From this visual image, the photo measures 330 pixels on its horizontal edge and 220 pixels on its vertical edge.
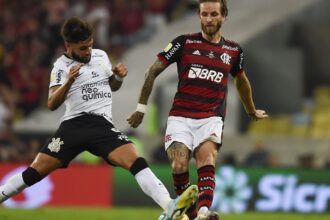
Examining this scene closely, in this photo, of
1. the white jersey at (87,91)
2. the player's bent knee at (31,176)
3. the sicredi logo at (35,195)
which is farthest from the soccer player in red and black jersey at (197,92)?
the sicredi logo at (35,195)

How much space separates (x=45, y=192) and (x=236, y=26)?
789 centimetres

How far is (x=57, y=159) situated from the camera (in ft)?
35.6

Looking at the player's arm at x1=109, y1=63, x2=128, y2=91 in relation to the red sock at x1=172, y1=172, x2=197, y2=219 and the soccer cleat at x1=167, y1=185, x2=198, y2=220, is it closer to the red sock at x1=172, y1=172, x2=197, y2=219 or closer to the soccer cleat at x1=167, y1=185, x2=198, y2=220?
the red sock at x1=172, y1=172, x2=197, y2=219

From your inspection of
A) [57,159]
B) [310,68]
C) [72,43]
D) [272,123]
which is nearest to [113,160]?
[57,159]

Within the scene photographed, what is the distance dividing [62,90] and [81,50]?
1.90 feet

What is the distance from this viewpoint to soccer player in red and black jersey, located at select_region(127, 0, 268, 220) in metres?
10.9

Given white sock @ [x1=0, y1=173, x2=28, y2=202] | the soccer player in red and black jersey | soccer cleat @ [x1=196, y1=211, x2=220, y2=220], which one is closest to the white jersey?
the soccer player in red and black jersey

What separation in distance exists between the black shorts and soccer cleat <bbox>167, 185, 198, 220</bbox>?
1.13m

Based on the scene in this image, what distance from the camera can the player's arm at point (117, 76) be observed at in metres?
10.8

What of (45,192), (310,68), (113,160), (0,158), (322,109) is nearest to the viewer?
(113,160)

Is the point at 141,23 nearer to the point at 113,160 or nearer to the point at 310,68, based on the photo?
the point at 310,68

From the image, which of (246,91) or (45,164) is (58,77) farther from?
(246,91)

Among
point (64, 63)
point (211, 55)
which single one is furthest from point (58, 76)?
point (211, 55)

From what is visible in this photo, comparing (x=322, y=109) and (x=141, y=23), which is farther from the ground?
(x=141, y=23)
